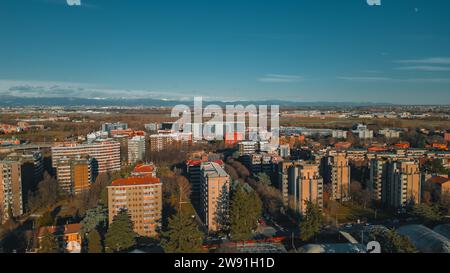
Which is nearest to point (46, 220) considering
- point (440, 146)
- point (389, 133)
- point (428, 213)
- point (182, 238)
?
point (182, 238)

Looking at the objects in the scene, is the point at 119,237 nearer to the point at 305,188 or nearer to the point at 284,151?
the point at 305,188

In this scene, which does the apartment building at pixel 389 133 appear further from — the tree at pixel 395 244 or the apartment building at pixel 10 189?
the apartment building at pixel 10 189

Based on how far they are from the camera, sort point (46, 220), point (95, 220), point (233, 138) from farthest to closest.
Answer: point (233, 138) < point (46, 220) < point (95, 220)

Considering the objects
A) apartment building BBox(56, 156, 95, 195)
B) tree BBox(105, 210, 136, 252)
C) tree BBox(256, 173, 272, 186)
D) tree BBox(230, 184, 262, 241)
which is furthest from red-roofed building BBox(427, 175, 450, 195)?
apartment building BBox(56, 156, 95, 195)

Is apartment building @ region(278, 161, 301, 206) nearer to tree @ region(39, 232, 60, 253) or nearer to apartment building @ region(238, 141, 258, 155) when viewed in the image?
apartment building @ region(238, 141, 258, 155)

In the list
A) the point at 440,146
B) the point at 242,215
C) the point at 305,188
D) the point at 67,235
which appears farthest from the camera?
the point at 440,146

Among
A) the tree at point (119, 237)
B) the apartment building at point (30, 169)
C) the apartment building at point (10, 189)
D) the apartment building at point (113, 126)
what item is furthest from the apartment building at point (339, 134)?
the tree at point (119, 237)
